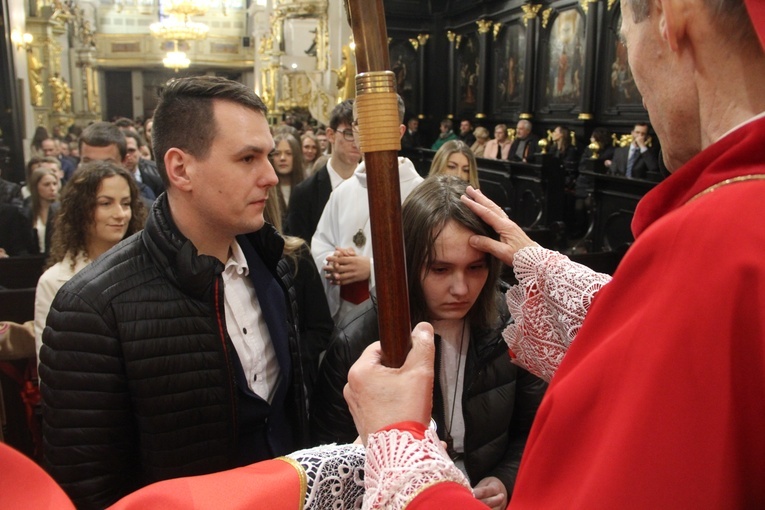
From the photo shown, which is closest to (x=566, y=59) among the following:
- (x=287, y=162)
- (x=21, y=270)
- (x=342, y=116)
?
(x=287, y=162)

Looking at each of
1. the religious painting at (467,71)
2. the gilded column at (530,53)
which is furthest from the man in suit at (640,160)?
the religious painting at (467,71)

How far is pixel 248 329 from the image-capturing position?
1935 mm

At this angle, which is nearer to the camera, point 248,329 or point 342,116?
point 248,329

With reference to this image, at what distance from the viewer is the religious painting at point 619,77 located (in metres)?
10.8

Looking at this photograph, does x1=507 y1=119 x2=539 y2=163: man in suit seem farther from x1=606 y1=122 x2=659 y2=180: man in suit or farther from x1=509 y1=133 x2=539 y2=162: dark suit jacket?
x1=606 y1=122 x2=659 y2=180: man in suit

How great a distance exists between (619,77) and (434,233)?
34.0ft

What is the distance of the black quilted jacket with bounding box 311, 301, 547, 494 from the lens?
192 centimetres

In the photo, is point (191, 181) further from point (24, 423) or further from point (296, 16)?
point (296, 16)

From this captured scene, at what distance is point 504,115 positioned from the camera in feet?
48.9

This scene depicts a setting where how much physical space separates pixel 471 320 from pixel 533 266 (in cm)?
41

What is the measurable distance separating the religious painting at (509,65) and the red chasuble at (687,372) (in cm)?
1388

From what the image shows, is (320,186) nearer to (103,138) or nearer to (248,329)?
(103,138)

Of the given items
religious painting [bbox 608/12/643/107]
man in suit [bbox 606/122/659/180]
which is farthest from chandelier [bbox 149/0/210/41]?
man in suit [bbox 606/122/659/180]

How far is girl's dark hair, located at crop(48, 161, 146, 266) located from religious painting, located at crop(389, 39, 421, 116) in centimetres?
1514
